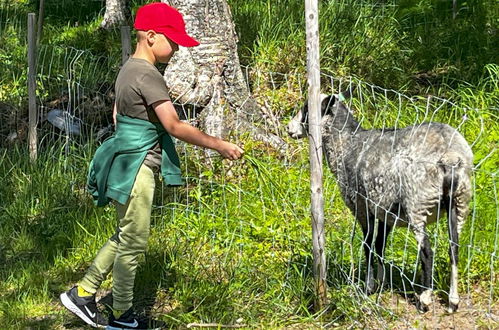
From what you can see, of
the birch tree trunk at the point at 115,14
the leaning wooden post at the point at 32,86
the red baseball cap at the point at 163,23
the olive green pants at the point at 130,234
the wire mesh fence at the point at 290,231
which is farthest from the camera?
the birch tree trunk at the point at 115,14

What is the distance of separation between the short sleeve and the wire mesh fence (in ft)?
4.33

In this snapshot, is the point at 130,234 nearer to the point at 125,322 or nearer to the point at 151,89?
the point at 125,322

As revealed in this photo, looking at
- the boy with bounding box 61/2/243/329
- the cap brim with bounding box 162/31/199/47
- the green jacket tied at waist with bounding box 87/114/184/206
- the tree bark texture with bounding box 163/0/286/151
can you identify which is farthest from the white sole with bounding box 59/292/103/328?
the tree bark texture with bounding box 163/0/286/151

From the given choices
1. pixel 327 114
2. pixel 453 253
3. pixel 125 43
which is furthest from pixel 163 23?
pixel 453 253

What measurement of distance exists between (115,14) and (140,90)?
266 inches

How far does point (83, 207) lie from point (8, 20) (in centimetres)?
576

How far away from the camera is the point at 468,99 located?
7934 mm

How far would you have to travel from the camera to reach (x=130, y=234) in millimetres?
4867

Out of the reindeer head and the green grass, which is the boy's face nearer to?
the reindeer head

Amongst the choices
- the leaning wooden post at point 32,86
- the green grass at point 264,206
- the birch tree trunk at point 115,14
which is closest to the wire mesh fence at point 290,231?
the green grass at point 264,206

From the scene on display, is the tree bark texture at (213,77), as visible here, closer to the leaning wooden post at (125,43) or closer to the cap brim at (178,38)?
the leaning wooden post at (125,43)

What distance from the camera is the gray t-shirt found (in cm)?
465

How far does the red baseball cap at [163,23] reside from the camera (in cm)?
473

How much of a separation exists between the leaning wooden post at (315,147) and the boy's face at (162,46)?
788 mm
